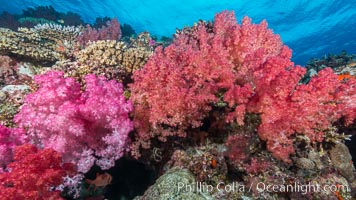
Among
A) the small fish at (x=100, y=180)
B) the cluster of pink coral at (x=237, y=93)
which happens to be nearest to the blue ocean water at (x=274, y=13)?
the cluster of pink coral at (x=237, y=93)

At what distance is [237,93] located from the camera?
3.48 metres

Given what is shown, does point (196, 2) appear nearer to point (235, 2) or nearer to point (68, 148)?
point (235, 2)

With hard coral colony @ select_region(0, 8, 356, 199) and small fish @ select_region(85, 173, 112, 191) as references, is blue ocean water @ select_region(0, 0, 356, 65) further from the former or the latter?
small fish @ select_region(85, 173, 112, 191)

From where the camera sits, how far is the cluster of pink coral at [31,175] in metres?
2.65

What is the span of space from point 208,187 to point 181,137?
119 centimetres

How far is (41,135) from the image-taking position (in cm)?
338

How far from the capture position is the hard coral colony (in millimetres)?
3365

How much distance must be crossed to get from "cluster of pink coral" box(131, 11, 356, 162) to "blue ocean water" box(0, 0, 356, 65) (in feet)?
78.1

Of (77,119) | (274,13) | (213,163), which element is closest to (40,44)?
(77,119)

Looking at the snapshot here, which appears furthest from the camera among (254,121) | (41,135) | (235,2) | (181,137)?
(235,2)

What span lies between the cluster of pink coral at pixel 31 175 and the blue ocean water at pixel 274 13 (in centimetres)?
2538

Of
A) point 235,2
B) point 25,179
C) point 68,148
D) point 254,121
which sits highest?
point 235,2

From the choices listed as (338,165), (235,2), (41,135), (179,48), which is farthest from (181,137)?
(235,2)

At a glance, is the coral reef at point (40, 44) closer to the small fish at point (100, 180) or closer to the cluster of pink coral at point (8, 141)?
the cluster of pink coral at point (8, 141)
